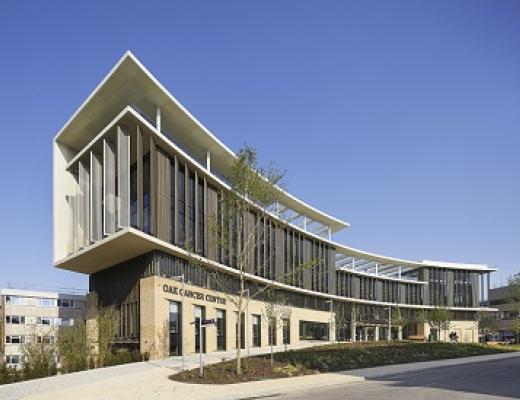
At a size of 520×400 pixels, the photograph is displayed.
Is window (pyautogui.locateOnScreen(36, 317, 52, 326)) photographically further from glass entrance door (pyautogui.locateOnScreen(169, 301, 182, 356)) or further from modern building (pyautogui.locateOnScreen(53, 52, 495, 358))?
glass entrance door (pyautogui.locateOnScreen(169, 301, 182, 356))

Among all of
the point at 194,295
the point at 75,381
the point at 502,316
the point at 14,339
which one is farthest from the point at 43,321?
the point at 502,316

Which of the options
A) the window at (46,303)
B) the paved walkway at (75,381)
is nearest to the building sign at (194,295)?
the paved walkway at (75,381)

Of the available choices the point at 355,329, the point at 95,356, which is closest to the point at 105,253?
the point at 95,356

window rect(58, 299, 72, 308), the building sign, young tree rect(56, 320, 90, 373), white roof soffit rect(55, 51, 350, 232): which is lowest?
window rect(58, 299, 72, 308)

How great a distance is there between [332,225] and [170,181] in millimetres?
45243

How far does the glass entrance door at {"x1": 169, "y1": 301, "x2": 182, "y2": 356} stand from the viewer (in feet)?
136

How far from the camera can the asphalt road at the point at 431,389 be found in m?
18.3

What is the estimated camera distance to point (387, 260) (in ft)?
322

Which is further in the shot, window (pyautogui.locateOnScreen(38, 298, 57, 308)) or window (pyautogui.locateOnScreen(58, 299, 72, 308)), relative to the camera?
window (pyautogui.locateOnScreen(58, 299, 72, 308))

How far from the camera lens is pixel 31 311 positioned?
71812 millimetres

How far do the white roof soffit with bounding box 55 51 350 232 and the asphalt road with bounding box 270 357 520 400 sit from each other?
1502 cm

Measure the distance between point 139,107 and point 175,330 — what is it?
16204 mm

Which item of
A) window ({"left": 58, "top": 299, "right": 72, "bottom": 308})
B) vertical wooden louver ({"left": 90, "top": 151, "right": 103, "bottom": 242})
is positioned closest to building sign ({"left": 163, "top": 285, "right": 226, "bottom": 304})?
vertical wooden louver ({"left": 90, "top": 151, "right": 103, "bottom": 242})

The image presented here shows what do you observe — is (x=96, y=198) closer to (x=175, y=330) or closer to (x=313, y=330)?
(x=175, y=330)
